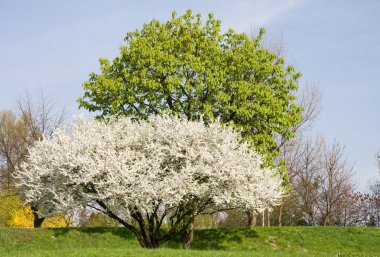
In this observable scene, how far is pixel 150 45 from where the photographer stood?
105 feet

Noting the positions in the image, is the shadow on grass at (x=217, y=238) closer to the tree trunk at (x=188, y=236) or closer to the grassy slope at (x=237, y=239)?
the grassy slope at (x=237, y=239)

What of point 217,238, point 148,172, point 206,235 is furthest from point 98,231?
point 148,172

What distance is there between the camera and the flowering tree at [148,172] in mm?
23375

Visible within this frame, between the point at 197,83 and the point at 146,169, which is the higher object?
the point at 197,83

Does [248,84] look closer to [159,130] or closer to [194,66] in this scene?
[194,66]

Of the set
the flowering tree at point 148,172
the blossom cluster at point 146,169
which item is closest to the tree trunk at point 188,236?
the flowering tree at point 148,172

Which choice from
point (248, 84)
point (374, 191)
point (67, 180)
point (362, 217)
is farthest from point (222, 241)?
point (374, 191)

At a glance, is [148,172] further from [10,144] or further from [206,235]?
[10,144]

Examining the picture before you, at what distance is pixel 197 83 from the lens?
1217 inches

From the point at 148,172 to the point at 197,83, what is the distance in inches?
360

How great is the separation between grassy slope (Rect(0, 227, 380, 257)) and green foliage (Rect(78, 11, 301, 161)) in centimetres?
605

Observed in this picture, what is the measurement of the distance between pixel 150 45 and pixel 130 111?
4.57m

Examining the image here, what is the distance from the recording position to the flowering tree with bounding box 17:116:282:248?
23375 mm

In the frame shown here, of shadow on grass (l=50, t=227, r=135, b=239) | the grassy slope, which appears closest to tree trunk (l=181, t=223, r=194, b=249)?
the grassy slope
